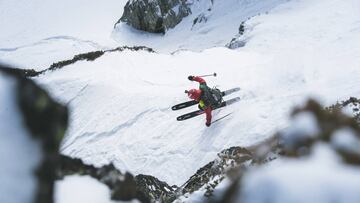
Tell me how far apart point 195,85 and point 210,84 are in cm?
79

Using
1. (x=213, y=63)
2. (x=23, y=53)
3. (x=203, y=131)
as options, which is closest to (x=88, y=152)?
(x=203, y=131)

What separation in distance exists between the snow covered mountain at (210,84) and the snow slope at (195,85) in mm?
46

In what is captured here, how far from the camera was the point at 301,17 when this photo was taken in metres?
27.7

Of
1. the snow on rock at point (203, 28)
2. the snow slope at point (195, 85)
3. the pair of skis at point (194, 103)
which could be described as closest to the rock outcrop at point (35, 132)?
the snow slope at point (195, 85)

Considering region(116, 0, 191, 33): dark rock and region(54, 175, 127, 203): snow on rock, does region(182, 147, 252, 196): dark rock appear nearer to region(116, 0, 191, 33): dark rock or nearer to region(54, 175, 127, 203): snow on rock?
region(54, 175, 127, 203): snow on rock

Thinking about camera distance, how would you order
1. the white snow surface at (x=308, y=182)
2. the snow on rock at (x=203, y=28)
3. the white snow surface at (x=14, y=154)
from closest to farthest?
the white snow surface at (x=308, y=182) < the white snow surface at (x=14, y=154) < the snow on rock at (x=203, y=28)

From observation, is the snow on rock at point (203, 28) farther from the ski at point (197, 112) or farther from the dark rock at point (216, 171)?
the dark rock at point (216, 171)

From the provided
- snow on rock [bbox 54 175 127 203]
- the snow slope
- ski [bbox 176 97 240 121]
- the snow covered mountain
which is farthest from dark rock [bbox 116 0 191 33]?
snow on rock [bbox 54 175 127 203]

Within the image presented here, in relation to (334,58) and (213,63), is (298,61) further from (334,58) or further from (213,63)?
(213,63)

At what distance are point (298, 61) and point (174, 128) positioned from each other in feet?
22.6

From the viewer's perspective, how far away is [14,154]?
187 inches

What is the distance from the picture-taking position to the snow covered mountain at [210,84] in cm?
1643

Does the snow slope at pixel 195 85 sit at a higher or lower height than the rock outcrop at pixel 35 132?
lower

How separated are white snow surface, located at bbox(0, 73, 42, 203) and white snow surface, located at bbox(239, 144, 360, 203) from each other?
2.07 metres
